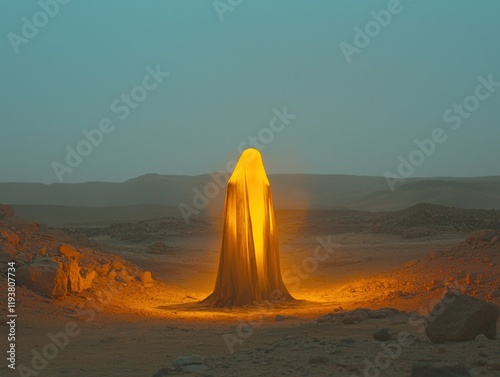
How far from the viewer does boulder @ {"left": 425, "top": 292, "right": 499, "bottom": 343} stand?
24.0ft

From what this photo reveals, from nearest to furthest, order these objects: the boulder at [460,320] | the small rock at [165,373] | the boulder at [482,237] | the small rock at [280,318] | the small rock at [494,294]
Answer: the small rock at [165,373] → the boulder at [460,320] → the small rock at [280,318] → the small rock at [494,294] → the boulder at [482,237]

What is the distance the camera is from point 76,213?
62250mm

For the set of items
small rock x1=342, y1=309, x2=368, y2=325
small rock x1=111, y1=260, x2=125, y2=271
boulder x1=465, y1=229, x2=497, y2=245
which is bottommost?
small rock x1=342, y1=309, x2=368, y2=325

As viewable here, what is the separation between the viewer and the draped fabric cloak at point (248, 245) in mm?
13047

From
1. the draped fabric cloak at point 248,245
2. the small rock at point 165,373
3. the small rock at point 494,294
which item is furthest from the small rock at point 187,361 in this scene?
the small rock at point 494,294

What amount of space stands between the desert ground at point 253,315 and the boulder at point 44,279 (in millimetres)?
50

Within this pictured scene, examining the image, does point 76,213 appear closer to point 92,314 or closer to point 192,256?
point 192,256

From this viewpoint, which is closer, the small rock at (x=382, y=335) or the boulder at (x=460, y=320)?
the boulder at (x=460, y=320)

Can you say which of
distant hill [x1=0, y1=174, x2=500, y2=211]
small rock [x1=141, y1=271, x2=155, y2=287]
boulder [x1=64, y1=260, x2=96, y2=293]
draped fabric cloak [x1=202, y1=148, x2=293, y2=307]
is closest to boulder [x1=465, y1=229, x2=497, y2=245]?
draped fabric cloak [x1=202, y1=148, x2=293, y2=307]

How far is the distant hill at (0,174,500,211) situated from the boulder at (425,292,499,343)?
224 ft

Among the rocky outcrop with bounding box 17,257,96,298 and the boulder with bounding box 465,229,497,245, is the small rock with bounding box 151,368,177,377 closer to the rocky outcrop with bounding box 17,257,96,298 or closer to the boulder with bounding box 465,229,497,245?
the rocky outcrop with bounding box 17,257,96,298

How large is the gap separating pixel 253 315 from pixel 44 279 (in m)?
3.71

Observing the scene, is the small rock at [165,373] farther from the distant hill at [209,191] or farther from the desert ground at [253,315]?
the distant hill at [209,191]

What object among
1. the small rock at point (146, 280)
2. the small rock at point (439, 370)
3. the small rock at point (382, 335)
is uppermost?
the small rock at point (146, 280)
